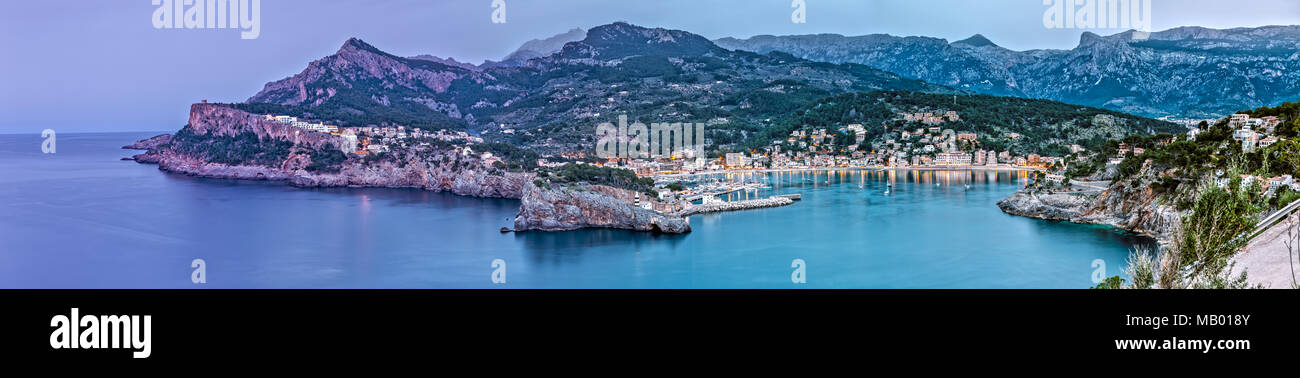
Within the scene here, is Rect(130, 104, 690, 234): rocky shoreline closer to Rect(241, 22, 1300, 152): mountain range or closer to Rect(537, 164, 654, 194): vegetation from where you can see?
Rect(537, 164, 654, 194): vegetation

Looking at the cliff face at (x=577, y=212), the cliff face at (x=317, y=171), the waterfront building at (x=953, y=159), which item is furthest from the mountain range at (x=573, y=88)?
Result: the cliff face at (x=577, y=212)

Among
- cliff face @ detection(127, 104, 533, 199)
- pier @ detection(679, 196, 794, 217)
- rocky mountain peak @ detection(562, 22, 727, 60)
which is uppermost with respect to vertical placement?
rocky mountain peak @ detection(562, 22, 727, 60)

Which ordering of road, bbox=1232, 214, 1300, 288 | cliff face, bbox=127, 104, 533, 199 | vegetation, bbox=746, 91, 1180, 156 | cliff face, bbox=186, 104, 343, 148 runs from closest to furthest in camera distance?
road, bbox=1232, 214, 1300, 288 → cliff face, bbox=127, 104, 533, 199 → cliff face, bbox=186, 104, 343, 148 → vegetation, bbox=746, 91, 1180, 156

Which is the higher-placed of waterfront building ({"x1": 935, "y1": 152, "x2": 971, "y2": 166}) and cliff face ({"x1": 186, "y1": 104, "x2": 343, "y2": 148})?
cliff face ({"x1": 186, "y1": 104, "x2": 343, "y2": 148})

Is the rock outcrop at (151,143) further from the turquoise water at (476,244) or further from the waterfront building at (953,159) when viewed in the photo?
the waterfront building at (953,159)

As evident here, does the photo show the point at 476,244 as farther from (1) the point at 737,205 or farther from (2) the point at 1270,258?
(2) the point at 1270,258

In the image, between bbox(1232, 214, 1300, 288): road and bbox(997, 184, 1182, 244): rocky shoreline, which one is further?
bbox(997, 184, 1182, 244): rocky shoreline

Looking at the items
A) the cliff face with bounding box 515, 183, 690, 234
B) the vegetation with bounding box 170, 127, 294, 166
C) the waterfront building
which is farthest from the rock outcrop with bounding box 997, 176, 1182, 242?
the vegetation with bounding box 170, 127, 294, 166
